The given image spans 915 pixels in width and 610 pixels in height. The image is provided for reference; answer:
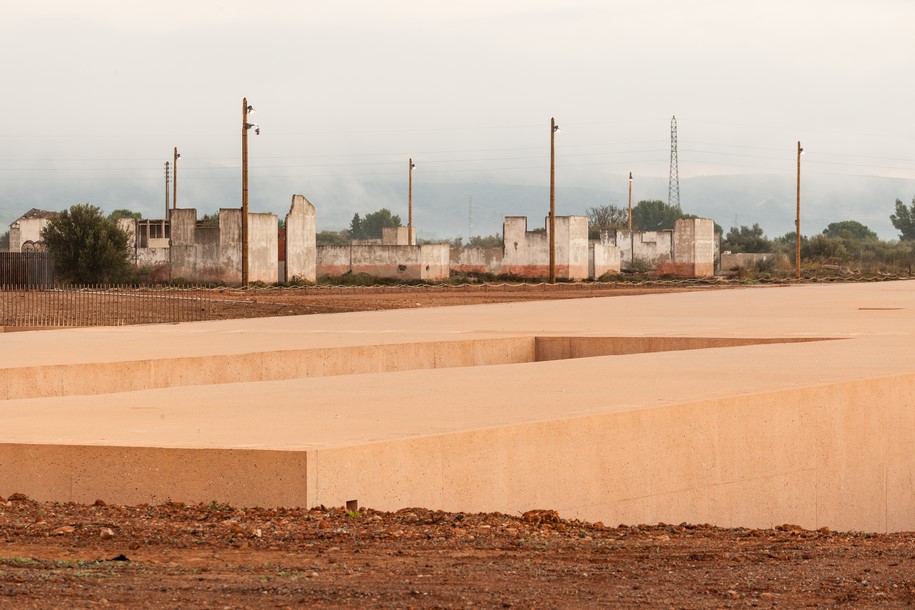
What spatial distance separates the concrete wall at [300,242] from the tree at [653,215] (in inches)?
4251

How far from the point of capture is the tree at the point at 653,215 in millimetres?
160500

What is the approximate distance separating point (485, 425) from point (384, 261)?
167 ft

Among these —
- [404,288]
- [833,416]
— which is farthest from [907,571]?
[404,288]

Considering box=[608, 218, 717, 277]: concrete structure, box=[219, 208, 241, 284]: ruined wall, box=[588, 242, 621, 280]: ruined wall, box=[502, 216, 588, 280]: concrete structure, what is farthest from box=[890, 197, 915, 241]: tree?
box=[219, 208, 241, 284]: ruined wall

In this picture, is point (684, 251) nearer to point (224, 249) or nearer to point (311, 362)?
point (224, 249)

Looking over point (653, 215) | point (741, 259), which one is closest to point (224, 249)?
point (741, 259)

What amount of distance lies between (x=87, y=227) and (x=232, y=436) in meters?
45.6

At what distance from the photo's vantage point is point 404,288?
1987 inches

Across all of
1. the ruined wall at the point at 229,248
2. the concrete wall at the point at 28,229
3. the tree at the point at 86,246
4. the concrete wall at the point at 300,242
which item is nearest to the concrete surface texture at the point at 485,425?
the tree at the point at 86,246

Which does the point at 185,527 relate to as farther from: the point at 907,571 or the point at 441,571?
the point at 907,571

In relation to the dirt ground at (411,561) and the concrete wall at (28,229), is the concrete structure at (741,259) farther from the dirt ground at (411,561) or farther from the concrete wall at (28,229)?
the dirt ground at (411,561)

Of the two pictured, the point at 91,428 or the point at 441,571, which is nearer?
the point at 441,571

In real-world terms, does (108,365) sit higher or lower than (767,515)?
higher

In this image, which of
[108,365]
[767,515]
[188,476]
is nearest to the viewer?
[188,476]
